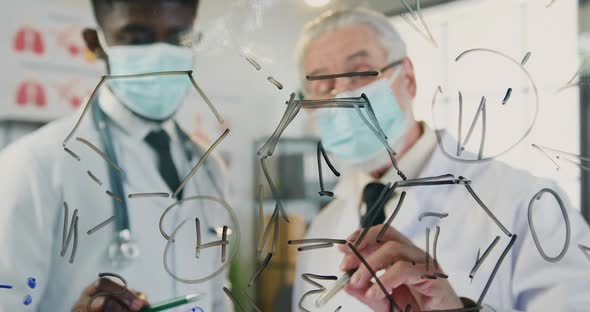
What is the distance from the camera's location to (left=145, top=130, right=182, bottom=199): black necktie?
327 mm

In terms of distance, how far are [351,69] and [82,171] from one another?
0.65ft

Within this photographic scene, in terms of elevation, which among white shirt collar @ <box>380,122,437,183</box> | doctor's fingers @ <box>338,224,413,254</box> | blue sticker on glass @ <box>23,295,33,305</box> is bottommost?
blue sticker on glass @ <box>23,295,33,305</box>

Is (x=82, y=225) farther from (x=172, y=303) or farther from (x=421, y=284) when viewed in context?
(x=421, y=284)

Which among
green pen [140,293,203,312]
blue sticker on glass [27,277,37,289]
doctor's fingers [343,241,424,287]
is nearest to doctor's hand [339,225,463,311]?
doctor's fingers [343,241,424,287]

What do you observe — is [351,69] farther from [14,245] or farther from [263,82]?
[14,245]

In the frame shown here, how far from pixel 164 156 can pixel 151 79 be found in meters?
A: 0.05

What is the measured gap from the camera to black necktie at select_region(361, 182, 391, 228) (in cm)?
30

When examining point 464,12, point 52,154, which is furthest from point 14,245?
point 464,12

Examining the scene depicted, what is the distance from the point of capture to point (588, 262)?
11.7 inches

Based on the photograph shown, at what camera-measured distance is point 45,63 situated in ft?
1.10

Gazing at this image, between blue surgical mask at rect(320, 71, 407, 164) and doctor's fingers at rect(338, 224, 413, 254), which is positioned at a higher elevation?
blue surgical mask at rect(320, 71, 407, 164)

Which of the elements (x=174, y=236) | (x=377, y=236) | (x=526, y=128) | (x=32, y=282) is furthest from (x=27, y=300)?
(x=526, y=128)

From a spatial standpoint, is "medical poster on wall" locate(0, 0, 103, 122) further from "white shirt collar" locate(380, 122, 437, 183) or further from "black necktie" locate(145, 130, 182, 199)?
"white shirt collar" locate(380, 122, 437, 183)

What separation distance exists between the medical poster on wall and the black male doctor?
1 cm
